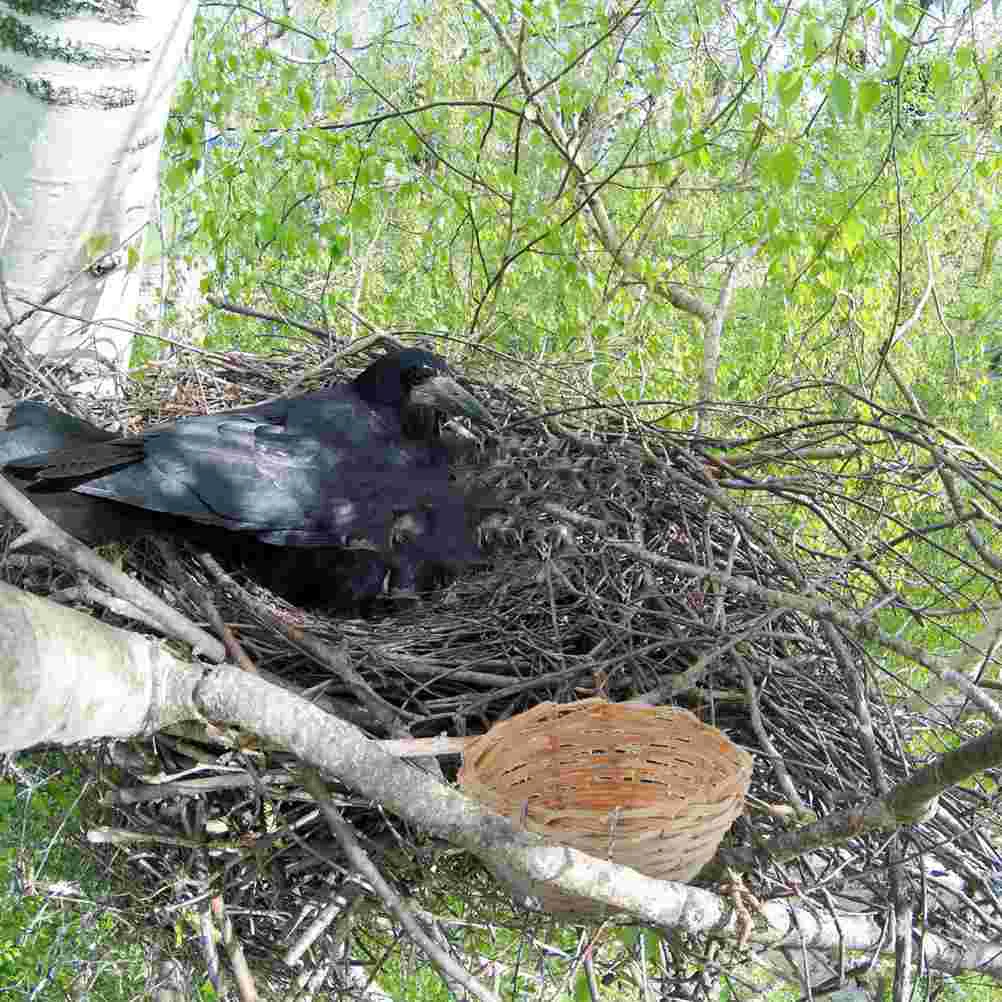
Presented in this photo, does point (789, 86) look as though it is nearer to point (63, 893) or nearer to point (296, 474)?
point (296, 474)

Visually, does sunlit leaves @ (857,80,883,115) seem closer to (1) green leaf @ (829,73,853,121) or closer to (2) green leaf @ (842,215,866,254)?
(1) green leaf @ (829,73,853,121)

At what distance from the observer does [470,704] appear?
6.77ft

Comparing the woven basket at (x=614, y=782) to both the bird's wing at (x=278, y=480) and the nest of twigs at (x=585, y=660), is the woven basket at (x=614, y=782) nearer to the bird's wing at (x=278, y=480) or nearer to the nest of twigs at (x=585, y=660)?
the nest of twigs at (x=585, y=660)

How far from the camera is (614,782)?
74.9 inches

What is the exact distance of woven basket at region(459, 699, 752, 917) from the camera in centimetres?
144

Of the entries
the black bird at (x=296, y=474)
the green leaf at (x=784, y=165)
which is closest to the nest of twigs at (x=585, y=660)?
the black bird at (x=296, y=474)

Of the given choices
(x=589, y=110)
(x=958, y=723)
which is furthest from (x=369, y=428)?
(x=589, y=110)

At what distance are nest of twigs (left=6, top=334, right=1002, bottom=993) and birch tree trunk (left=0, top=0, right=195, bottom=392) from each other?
259 mm

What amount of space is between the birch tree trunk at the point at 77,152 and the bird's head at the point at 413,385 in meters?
0.67

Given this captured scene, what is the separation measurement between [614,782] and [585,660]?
287mm

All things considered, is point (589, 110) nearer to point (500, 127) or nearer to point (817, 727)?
point (500, 127)

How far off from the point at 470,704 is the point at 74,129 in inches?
61.1

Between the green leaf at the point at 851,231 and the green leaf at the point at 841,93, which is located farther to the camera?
the green leaf at the point at 851,231

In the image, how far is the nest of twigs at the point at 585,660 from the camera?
6.03 ft
